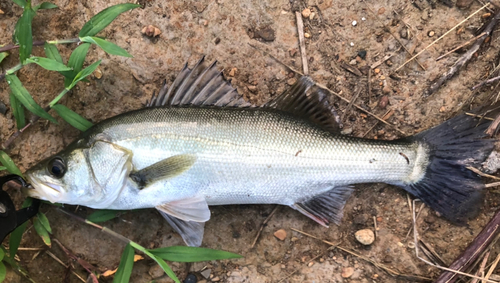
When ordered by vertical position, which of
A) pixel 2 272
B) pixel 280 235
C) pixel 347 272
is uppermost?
pixel 280 235

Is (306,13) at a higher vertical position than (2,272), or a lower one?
higher

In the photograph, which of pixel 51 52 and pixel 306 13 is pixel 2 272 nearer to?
pixel 51 52

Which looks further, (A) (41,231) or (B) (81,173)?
(A) (41,231)

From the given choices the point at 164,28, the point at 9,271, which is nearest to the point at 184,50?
the point at 164,28

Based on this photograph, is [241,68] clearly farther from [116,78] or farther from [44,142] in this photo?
[44,142]

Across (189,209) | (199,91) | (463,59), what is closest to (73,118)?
(199,91)

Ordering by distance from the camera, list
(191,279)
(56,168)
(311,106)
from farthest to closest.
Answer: (191,279) < (311,106) < (56,168)

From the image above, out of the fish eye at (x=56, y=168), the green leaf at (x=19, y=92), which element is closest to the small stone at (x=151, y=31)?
the green leaf at (x=19, y=92)
